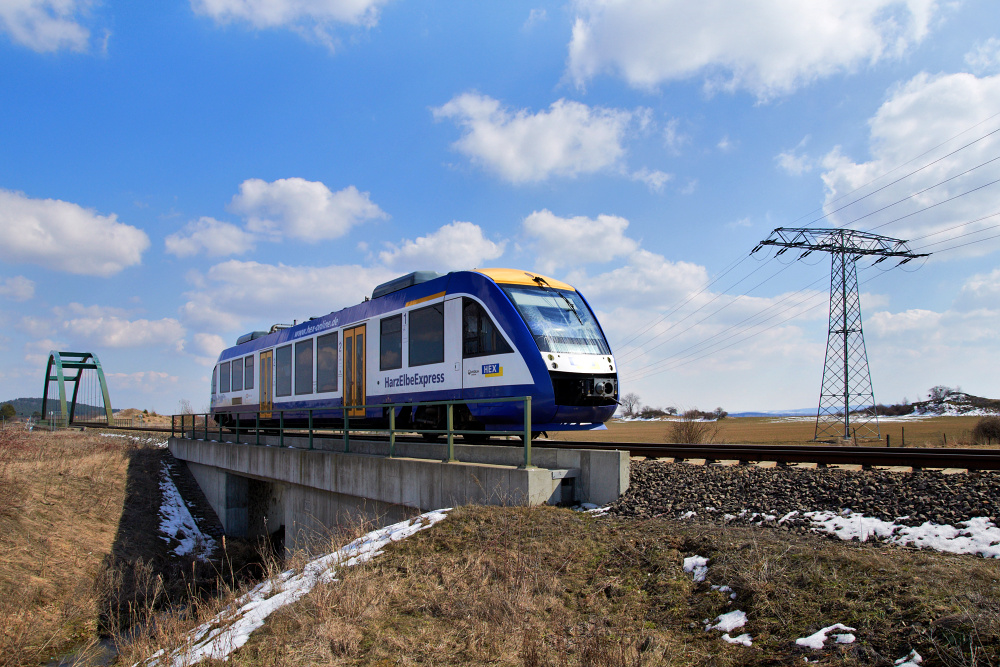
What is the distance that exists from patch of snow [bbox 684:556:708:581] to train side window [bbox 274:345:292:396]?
15.2 metres

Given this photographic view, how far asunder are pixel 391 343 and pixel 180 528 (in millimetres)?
9881

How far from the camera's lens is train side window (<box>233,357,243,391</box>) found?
23047mm

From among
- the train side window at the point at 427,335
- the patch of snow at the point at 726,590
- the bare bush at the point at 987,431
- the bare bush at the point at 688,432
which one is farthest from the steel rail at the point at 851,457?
the bare bush at the point at 987,431

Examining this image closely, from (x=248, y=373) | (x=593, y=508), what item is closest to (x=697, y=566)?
(x=593, y=508)

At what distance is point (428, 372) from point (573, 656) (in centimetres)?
826

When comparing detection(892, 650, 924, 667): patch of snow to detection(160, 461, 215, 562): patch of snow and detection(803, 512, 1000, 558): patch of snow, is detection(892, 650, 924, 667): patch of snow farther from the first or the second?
detection(160, 461, 215, 562): patch of snow

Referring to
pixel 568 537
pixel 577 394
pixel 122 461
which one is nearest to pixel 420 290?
pixel 577 394

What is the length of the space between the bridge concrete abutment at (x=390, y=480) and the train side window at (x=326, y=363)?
1.53 meters

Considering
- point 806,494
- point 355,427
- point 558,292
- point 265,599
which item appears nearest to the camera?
point 265,599

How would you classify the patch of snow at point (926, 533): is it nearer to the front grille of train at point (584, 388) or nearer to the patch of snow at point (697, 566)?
the patch of snow at point (697, 566)

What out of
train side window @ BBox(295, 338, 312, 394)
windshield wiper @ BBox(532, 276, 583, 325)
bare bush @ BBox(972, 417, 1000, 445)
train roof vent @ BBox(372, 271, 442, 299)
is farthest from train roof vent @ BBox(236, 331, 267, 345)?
bare bush @ BBox(972, 417, 1000, 445)

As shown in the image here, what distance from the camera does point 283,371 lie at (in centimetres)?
1927

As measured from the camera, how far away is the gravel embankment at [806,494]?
6.13m

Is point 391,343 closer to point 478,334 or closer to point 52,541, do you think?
point 478,334
